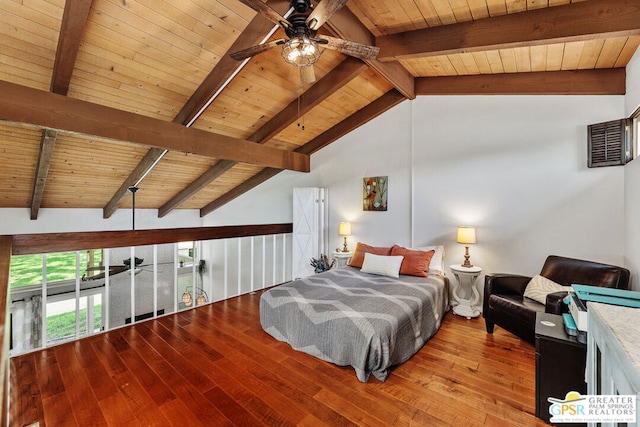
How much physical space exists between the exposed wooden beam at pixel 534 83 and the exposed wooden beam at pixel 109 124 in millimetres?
2876

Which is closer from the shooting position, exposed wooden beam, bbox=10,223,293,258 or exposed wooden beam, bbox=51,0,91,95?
exposed wooden beam, bbox=51,0,91,95

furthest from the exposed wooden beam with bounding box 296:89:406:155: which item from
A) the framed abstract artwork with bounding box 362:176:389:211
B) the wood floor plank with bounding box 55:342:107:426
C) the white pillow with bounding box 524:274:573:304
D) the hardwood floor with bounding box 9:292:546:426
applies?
the wood floor plank with bounding box 55:342:107:426

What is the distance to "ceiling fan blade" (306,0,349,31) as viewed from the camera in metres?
1.74

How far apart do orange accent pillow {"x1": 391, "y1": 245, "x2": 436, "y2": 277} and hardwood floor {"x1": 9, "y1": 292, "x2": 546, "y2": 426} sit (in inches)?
34.4

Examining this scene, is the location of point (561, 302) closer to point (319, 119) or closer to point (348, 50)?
point (348, 50)

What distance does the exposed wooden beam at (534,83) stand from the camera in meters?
2.92

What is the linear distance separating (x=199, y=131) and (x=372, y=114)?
2636mm

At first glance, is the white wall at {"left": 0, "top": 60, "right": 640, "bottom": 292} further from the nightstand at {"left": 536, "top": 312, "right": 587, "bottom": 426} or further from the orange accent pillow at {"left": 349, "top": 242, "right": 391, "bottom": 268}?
the nightstand at {"left": 536, "top": 312, "right": 587, "bottom": 426}

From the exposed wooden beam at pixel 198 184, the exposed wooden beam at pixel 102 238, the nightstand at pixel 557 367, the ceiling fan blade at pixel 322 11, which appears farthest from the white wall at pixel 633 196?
the exposed wooden beam at pixel 198 184

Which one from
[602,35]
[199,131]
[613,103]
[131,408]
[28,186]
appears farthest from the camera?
[28,186]

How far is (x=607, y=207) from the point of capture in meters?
2.95

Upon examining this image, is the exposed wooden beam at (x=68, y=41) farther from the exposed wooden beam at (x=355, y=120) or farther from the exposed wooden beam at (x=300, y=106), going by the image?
the exposed wooden beam at (x=355, y=120)

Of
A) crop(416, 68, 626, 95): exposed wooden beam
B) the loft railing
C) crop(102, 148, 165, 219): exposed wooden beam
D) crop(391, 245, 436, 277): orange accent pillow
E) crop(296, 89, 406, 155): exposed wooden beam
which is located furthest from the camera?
crop(296, 89, 406, 155): exposed wooden beam

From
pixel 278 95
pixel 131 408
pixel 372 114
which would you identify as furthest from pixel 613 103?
pixel 131 408
